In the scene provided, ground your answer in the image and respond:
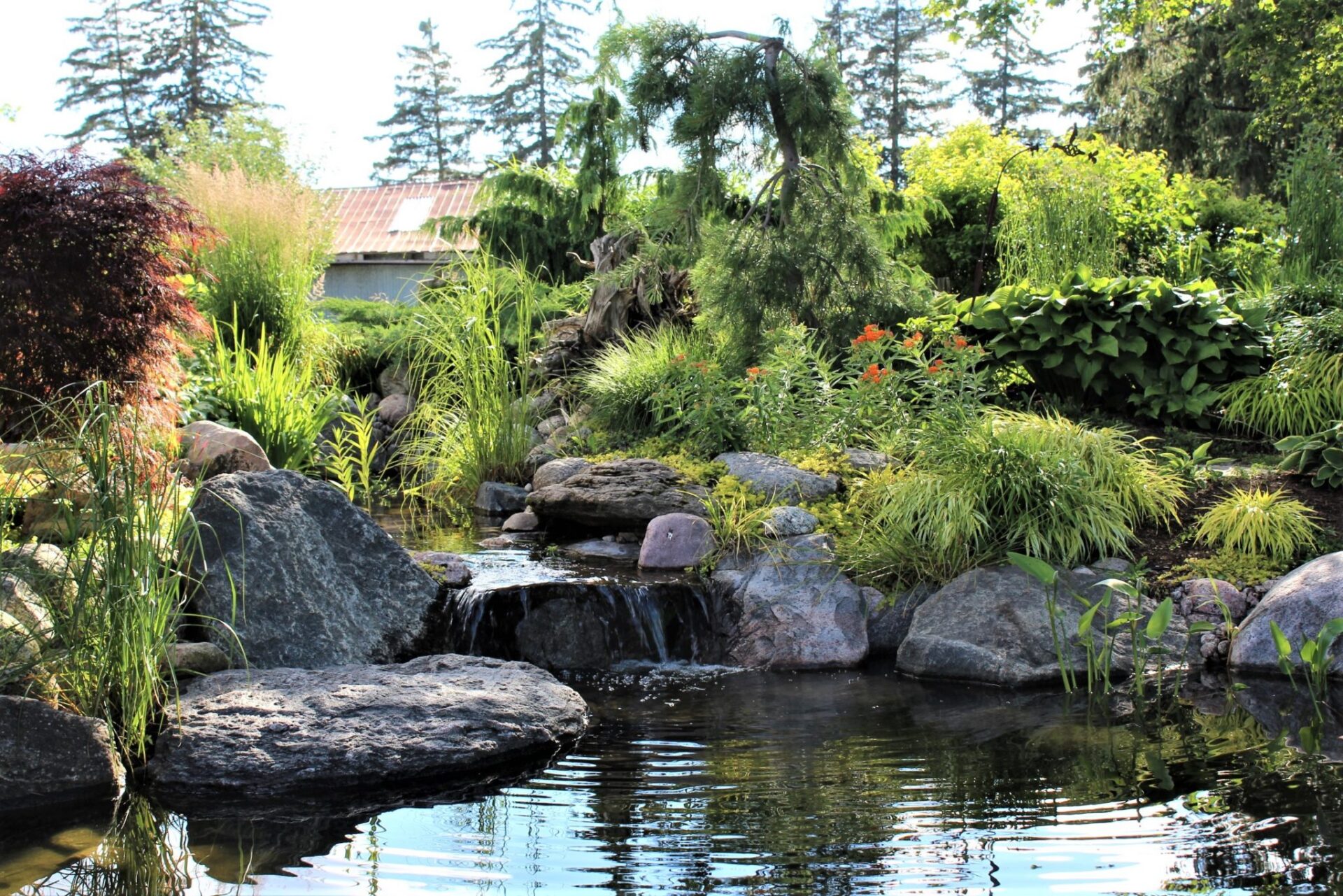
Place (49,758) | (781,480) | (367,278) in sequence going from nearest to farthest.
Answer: (49,758) < (781,480) < (367,278)

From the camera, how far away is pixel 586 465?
23.6 ft

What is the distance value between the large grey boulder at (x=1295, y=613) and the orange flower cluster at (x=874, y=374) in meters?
2.30

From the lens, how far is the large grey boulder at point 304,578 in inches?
175

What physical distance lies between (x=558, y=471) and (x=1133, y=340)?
3.75 metres

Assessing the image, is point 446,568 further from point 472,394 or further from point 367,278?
point 367,278

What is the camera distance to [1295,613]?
4.57 metres

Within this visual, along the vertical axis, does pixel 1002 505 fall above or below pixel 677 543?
above

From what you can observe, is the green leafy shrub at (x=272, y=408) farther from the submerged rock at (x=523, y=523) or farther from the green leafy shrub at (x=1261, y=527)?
the green leafy shrub at (x=1261, y=527)

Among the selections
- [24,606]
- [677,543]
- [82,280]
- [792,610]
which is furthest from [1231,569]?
[82,280]

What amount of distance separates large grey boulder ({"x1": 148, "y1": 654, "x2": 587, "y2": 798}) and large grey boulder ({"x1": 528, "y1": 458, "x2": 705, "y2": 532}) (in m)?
2.25

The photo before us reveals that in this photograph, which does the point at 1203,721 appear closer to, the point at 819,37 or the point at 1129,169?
A: the point at 819,37

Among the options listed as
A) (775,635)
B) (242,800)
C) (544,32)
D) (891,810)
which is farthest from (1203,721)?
(544,32)

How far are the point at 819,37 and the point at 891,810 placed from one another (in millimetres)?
6678

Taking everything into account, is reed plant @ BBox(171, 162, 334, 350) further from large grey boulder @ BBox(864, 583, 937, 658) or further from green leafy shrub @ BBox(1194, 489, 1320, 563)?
green leafy shrub @ BBox(1194, 489, 1320, 563)
